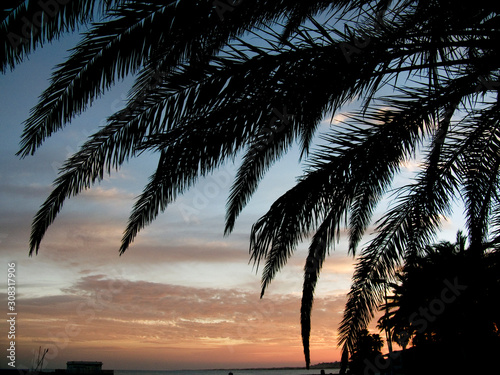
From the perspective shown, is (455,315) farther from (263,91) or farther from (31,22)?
(31,22)

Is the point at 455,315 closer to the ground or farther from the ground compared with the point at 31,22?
closer to the ground

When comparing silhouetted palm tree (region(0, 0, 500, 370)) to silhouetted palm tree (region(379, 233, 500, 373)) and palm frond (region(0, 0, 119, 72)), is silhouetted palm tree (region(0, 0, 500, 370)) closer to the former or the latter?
palm frond (region(0, 0, 119, 72))

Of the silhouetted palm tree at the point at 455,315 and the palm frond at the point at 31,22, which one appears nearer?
the palm frond at the point at 31,22

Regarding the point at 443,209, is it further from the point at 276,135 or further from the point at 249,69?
the point at 249,69

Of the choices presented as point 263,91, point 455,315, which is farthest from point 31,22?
point 455,315

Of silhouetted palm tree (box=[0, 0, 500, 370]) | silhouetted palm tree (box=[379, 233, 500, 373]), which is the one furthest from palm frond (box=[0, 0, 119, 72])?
silhouetted palm tree (box=[379, 233, 500, 373])

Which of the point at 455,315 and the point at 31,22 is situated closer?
the point at 31,22

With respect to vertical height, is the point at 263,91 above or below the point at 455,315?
above

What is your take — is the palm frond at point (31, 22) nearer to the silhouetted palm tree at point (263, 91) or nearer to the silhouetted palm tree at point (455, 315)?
the silhouetted palm tree at point (263, 91)

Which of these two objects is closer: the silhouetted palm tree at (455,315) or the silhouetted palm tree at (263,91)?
the silhouetted palm tree at (263,91)

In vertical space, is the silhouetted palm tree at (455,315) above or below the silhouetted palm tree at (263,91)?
below

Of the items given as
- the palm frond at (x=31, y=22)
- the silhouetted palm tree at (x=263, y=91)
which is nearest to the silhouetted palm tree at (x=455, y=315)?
the silhouetted palm tree at (x=263, y=91)

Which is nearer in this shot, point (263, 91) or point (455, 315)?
point (263, 91)

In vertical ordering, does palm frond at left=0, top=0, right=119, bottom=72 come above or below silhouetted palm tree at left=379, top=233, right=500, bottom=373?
above
